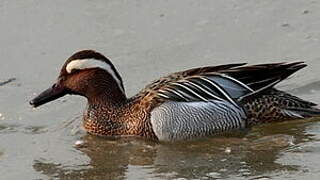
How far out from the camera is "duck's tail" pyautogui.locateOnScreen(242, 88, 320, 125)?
923 cm

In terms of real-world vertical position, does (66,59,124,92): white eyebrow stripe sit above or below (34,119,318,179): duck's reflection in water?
above

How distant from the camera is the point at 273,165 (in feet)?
25.6

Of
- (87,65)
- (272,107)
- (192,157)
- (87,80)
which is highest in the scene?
(87,65)

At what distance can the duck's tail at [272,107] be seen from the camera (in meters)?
9.23

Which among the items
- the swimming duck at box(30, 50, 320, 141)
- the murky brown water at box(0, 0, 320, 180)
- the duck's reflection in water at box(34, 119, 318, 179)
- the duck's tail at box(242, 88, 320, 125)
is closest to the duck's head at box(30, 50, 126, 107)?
the swimming duck at box(30, 50, 320, 141)

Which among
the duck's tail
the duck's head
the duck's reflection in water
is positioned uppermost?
the duck's head

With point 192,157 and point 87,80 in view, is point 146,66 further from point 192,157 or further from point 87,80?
point 192,157

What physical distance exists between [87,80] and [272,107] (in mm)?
1657

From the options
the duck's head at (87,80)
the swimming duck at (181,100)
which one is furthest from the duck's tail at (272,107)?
the duck's head at (87,80)

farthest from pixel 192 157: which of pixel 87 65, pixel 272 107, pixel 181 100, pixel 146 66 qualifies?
pixel 146 66

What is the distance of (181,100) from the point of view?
29.8 feet

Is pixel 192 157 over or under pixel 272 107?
under

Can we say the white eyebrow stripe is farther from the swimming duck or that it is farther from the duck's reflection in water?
the duck's reflection in water

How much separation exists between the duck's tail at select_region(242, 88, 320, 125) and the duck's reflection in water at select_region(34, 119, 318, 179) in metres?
0.08
